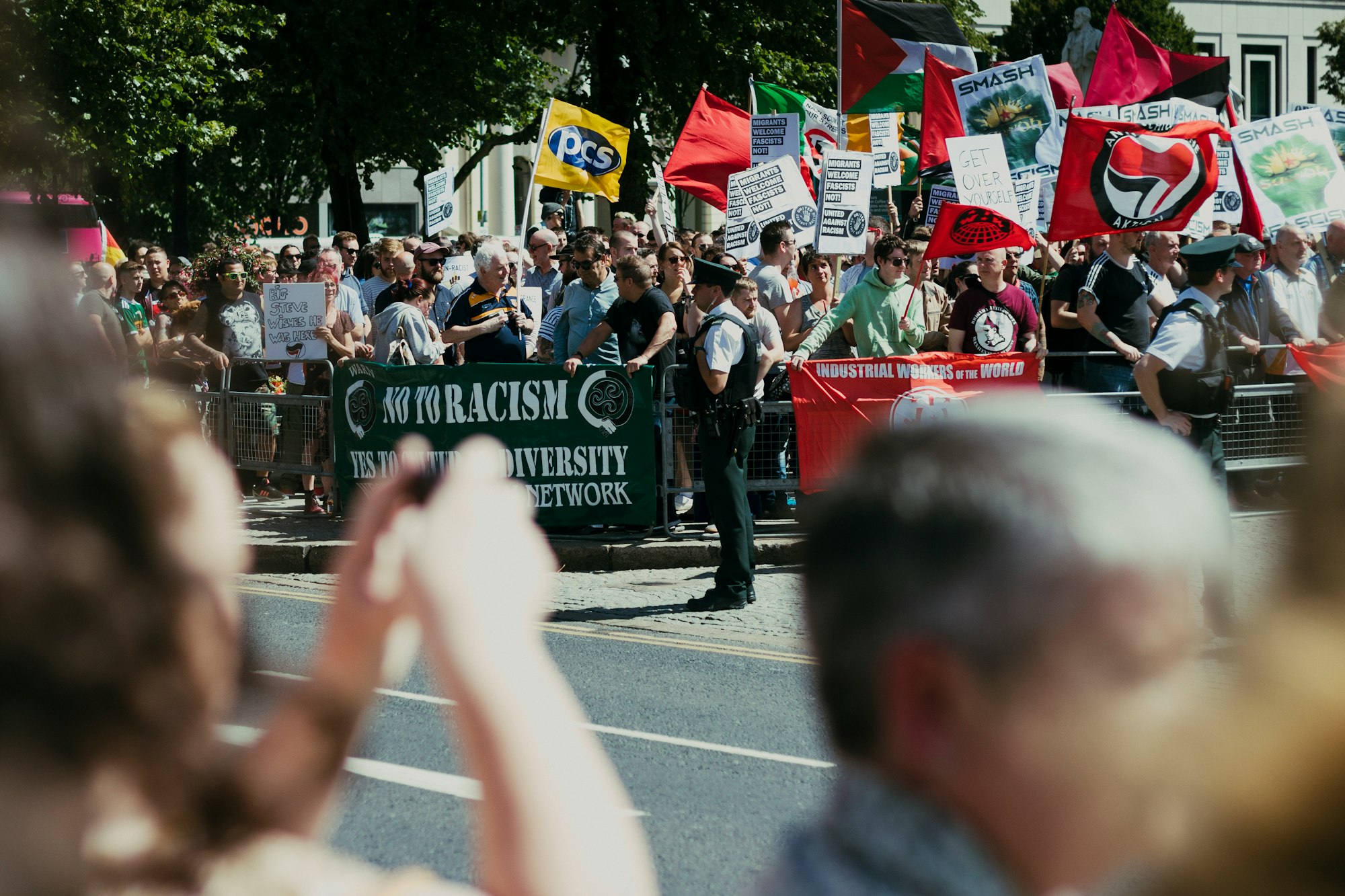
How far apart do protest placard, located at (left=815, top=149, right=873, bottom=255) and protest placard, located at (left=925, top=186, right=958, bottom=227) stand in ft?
8.43

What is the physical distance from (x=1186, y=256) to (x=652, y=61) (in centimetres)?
2274

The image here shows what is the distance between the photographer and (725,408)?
8.75 metres

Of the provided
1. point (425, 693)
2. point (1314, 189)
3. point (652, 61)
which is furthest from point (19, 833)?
point (652, 61)

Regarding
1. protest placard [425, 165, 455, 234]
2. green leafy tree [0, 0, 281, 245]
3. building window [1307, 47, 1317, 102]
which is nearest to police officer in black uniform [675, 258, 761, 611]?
protest placard [425, 165, 455, 234]

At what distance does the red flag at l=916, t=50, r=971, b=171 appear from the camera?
1473 centimetres

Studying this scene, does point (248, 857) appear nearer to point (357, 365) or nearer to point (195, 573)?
point (195, 573)

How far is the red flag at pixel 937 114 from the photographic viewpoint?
48.3 feet

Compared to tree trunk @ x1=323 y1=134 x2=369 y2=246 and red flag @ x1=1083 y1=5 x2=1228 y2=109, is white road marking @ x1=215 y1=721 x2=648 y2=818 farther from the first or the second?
tree trunk @ x1=323 y1=134 x2=369 y2=246

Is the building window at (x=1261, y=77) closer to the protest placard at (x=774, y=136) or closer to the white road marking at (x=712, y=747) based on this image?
the protest placard at (x=774, y=136)

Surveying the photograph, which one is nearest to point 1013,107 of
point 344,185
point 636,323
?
point 636,323

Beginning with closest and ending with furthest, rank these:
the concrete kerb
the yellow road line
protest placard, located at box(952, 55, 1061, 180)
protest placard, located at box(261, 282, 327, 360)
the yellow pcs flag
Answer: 1. the yellow road line
2. the concrete kerb
3. protest placard, located at box(261, 282, 327, 360)
4. the yellow pcs flag
5. protest placard, located at box(952, 55, 1061, 180)

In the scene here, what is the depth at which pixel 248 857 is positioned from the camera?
112 cm

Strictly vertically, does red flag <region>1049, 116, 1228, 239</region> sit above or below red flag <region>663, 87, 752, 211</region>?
below

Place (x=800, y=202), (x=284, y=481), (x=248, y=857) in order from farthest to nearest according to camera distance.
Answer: (x=800, y=202) → (x=284, y=481) → (x=248, y=857)
